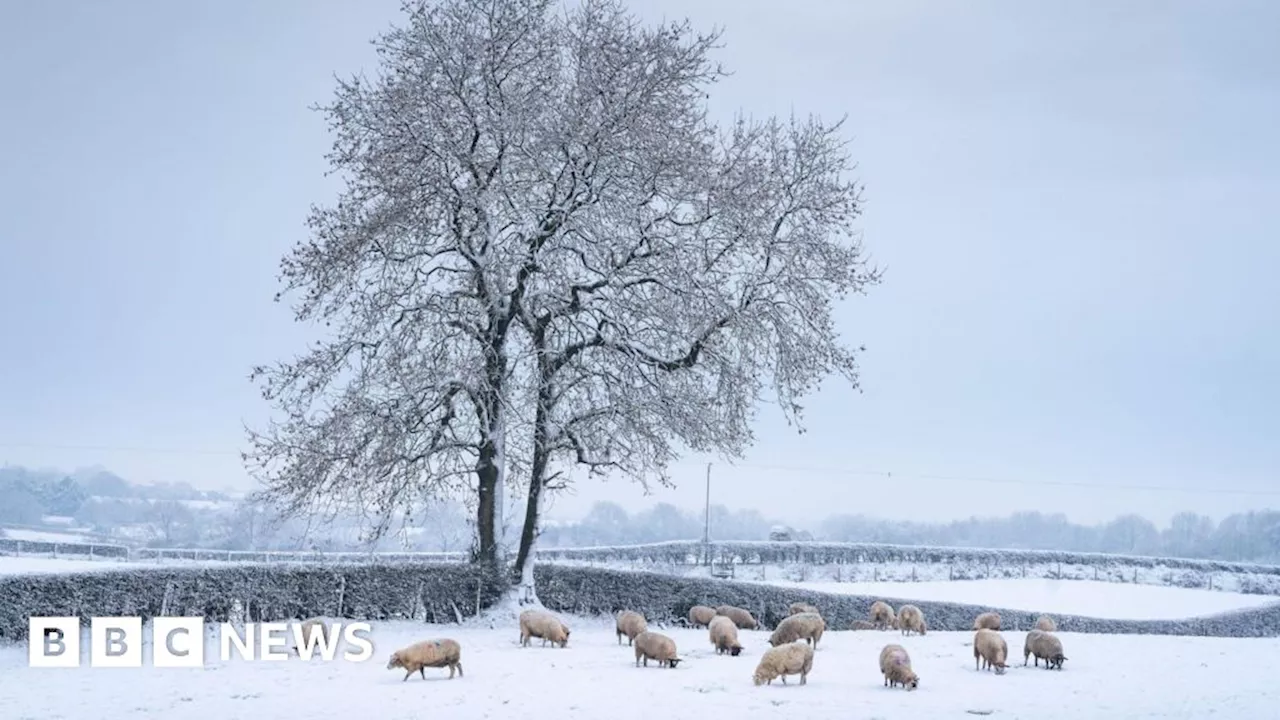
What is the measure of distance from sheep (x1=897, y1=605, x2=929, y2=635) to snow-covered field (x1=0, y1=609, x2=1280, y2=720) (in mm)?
3557

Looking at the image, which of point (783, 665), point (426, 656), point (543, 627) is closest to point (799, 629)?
point (783, 665)

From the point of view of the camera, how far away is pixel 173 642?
21.4 meters

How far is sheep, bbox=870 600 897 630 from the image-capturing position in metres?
A: 28.6

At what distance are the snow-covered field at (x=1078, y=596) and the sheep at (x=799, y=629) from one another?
1642 centimetres

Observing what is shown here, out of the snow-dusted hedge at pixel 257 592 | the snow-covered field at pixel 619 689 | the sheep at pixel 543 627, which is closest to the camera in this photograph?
the snow-covered field at pixel 619 689

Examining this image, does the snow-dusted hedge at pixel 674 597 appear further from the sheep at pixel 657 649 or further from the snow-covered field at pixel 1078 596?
the sheep at pixel 657 649

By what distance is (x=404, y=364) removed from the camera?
2608cm

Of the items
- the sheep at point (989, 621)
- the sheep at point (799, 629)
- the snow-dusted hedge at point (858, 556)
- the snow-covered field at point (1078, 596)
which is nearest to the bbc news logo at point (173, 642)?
the sheep at point (799, 629)

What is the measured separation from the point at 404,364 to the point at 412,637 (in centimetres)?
562

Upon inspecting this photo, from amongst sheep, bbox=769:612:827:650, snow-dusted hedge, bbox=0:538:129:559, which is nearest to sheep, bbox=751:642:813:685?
sheep, bbox=769:612:827:650

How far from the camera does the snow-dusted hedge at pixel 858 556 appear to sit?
181 feet

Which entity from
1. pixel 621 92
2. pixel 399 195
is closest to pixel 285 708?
pixel 399 195

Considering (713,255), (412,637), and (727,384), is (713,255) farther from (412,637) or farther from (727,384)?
(412,637)

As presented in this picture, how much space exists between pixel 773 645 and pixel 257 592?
942cm
